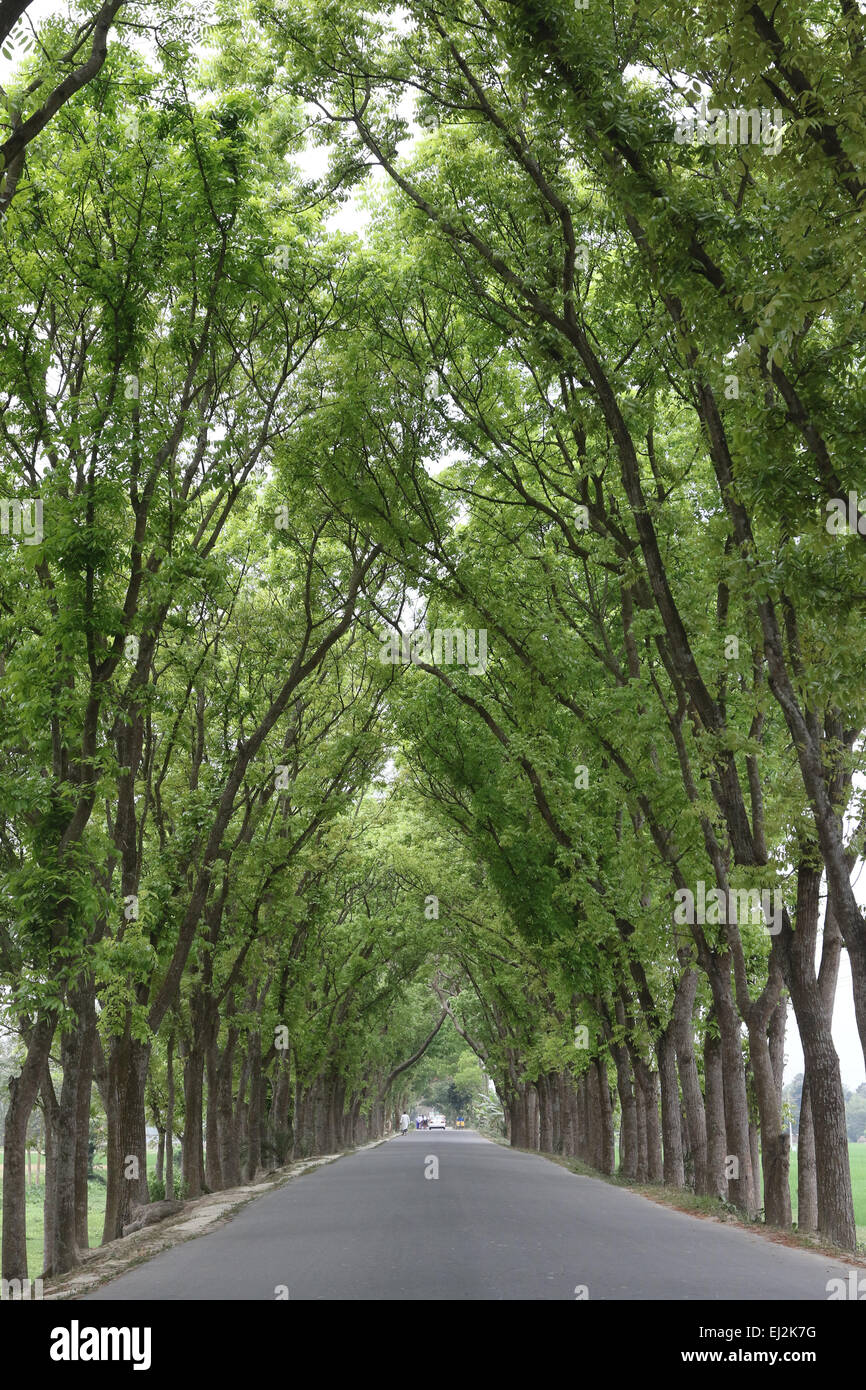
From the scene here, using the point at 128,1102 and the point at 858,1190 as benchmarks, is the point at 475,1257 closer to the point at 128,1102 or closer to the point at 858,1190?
the point at 128,1102

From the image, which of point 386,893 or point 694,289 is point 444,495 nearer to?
point 694,289

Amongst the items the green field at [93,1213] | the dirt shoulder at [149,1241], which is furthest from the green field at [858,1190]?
the dirt shoulder at [149,1241]

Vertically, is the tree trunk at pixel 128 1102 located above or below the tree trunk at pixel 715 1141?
above

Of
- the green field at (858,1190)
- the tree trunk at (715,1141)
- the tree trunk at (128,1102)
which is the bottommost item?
the green field at (858,1190)

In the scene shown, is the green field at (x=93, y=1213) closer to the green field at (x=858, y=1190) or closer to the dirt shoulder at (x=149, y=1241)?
the green field at (x=858, y=1190)

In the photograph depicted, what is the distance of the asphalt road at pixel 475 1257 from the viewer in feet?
Answer: 24.4

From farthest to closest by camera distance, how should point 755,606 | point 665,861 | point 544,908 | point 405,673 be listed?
point 405,673
point 544,908
point 665,861
point 755,606

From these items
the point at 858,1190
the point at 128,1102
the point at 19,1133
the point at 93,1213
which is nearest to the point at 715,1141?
the point at 128,1102

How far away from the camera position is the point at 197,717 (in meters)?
18.5

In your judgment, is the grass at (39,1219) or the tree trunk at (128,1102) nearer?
the tree trunk at (128,1102)

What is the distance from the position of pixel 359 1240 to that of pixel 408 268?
38.0 ft

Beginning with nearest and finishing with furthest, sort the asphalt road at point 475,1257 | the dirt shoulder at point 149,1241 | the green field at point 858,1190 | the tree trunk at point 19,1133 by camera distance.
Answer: the asphalt road at point 475,1257 → the dirt shoulder at point 149,1241 → the tree trunk at point 19,1133 → the green field at point 858,1190

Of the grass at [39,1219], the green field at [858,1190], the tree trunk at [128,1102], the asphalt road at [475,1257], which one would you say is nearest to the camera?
the asphalt road at [475,1257]
